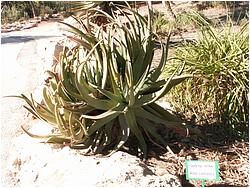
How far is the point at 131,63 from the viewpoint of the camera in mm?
3990

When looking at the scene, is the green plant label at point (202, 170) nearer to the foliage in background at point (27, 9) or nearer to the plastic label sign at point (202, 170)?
the plastic label sign at point (202, 170)

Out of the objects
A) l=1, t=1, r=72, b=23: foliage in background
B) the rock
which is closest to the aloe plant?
the rock

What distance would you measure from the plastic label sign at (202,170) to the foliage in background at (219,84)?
47.3 inches

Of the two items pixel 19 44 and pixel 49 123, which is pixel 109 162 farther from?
pixel 19 44

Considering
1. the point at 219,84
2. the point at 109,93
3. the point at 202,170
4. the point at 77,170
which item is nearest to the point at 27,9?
the point at 219,84

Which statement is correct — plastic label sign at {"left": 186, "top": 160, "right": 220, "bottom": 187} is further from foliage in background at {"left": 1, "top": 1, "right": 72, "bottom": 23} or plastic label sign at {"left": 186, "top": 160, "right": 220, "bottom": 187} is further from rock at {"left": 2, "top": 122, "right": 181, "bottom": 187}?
foliage in background at {"left": 1, "top": 1, "right": 72, "bottom": 23}

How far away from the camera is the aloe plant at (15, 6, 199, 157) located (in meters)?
3.74

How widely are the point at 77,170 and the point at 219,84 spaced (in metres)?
1.86

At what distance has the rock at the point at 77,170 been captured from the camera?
331 centimetres

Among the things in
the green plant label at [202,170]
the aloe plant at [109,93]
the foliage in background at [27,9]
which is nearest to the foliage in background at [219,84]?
the aloe plant at [109,93]

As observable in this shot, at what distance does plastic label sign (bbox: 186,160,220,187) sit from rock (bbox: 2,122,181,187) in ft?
0.41

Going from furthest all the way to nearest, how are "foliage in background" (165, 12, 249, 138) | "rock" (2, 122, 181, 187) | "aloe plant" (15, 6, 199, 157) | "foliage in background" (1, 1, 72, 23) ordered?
"foliage in background" (1, 1, 72, 23)
"foliage in background" (165, 12, 249, 138)
"aloe plant" (15, 6, 199, 157)
"rock" (2, 122, 181, 187)

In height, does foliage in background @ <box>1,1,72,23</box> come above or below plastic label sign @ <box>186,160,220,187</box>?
above

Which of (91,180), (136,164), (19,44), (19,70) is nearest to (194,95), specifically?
(136,164)
